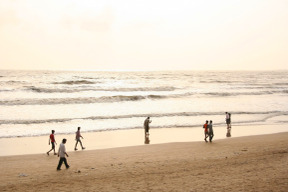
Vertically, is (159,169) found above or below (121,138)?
above

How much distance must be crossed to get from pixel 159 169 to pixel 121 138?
7.14 m

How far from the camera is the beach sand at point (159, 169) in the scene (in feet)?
28.1

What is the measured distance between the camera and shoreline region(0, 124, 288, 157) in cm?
1472

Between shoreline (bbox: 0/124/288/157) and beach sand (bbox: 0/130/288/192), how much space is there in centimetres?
153

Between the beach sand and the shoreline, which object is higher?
the beach sand

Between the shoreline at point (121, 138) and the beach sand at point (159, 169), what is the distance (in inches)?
60.3

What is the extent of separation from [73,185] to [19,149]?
7.10 m

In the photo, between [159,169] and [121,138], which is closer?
[159,169]

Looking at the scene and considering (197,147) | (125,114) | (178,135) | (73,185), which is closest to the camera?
(73,185)

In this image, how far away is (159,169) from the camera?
400 inches

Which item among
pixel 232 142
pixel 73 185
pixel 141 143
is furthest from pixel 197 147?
pixel 73 185

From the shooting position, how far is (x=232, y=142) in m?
14.9

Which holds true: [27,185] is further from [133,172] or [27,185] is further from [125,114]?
[125,114]

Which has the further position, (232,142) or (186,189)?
(232,142)
